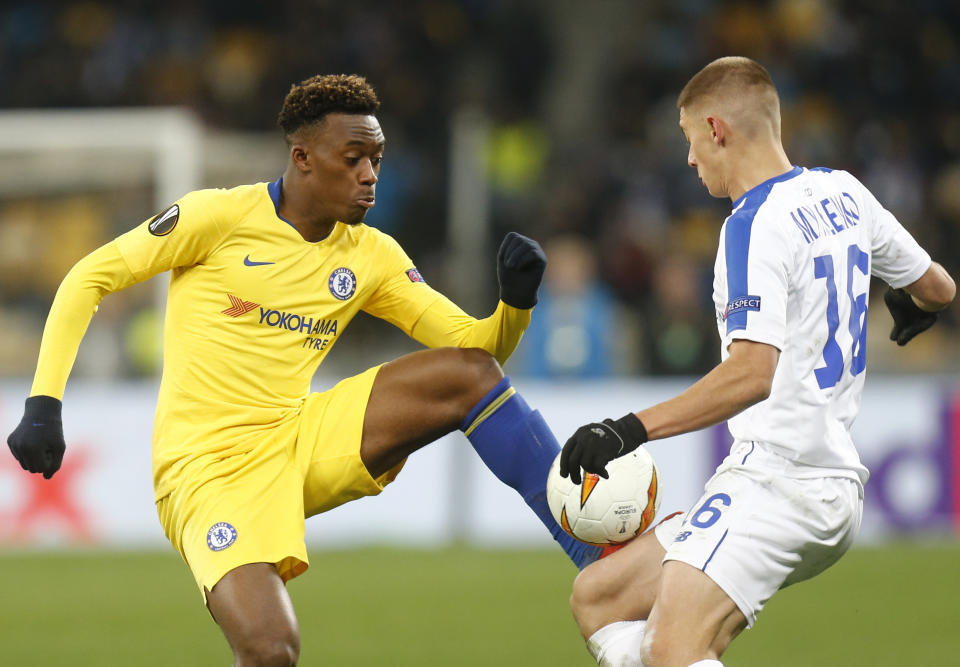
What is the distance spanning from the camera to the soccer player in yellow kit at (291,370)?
454 centimetres

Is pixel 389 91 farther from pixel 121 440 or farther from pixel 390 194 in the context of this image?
pixel 121 440

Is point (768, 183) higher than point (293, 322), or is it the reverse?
point (768, 183)

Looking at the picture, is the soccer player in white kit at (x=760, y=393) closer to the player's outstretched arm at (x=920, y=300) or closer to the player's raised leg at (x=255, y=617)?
the player's outstretched arm at (x=920, y=300)

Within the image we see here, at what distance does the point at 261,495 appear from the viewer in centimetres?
456

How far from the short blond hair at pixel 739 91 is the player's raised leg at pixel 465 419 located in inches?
48.3

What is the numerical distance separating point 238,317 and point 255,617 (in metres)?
1.02

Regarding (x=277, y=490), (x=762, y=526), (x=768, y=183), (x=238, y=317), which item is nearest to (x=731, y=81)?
(x=768, y=183)

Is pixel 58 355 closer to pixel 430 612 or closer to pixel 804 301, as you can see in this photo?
pixel 804 301

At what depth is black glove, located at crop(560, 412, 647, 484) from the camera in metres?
3.53

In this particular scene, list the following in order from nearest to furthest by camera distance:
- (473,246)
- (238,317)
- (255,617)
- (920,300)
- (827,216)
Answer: (827,216) < (255,617) < (920,300) < (238,317) < (473,246)

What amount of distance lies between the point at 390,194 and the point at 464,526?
4514mm

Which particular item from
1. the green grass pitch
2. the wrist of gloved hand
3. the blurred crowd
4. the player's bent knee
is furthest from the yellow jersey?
the blurred crowd

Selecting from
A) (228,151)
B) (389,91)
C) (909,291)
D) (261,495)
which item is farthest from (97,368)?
(909,291)

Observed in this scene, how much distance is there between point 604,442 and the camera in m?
3.53
